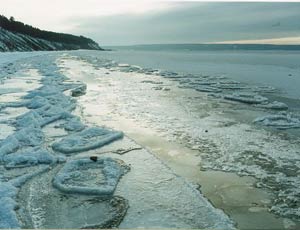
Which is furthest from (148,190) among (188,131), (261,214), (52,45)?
(52,45)

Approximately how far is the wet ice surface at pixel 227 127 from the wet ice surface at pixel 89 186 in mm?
767

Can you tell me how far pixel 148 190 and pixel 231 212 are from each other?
0.87 metres

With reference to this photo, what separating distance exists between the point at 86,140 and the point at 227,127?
8.55 ft

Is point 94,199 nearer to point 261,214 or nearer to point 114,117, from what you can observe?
point 261,214

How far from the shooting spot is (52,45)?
111938mm

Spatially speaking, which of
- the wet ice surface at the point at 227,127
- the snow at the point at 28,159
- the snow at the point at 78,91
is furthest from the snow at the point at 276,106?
the snow at the point at 28,159

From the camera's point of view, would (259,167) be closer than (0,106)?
Yes

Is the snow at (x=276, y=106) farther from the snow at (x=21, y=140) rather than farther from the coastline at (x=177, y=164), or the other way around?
the snow at (x=21, y=140)

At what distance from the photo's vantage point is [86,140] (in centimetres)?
607

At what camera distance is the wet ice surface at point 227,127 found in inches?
183

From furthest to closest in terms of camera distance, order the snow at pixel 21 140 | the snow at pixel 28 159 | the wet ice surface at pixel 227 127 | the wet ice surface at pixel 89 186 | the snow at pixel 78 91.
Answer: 1. the snow at pixel 78 91
2. the snow at pixel 21 140
3. the snow at pixel 28 159
4. the wet ice surface at pixel 227 127
5. the wet ice surface at pixel 89 186

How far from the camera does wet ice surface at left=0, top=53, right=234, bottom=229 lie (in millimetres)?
3416

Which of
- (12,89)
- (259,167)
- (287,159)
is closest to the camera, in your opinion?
(259,167)

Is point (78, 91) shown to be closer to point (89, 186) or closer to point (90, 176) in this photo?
point (90, 176)
